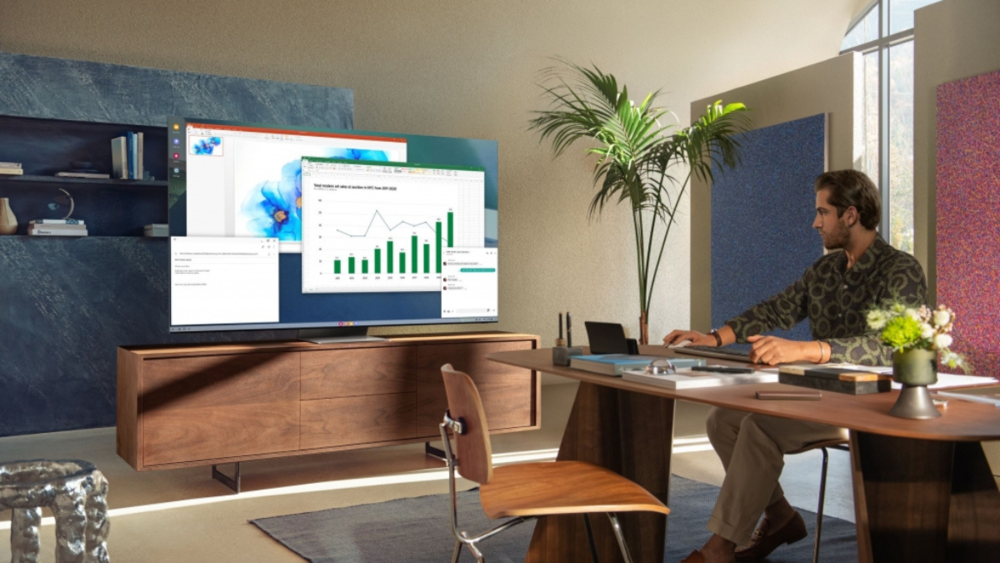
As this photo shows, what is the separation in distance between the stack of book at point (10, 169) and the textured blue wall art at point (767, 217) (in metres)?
4.14

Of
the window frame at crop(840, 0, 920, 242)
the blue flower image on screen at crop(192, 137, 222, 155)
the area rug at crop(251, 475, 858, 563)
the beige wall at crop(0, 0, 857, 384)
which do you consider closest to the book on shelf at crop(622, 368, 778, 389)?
the area rug at crop(251, 475, 858, 563)

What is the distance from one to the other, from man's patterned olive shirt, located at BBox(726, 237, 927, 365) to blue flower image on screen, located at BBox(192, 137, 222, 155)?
2.29m

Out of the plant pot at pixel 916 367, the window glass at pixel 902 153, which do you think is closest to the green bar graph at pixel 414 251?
the plant pot at pixel 916 367

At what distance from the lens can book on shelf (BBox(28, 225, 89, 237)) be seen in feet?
16.5

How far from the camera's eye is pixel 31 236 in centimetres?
507

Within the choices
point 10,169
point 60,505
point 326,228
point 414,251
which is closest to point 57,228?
point 10,169

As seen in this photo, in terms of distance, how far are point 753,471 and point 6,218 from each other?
14.4 feet

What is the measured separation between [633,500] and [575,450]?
59 centimetres

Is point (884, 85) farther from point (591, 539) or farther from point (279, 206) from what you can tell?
point (591, 539)

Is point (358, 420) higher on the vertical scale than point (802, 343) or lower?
lower

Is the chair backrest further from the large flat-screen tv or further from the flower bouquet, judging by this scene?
the large flat-screen tv

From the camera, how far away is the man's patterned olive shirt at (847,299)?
250 centimetres

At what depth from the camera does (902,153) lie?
656cm

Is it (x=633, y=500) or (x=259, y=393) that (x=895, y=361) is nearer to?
(x=633, y=500)
